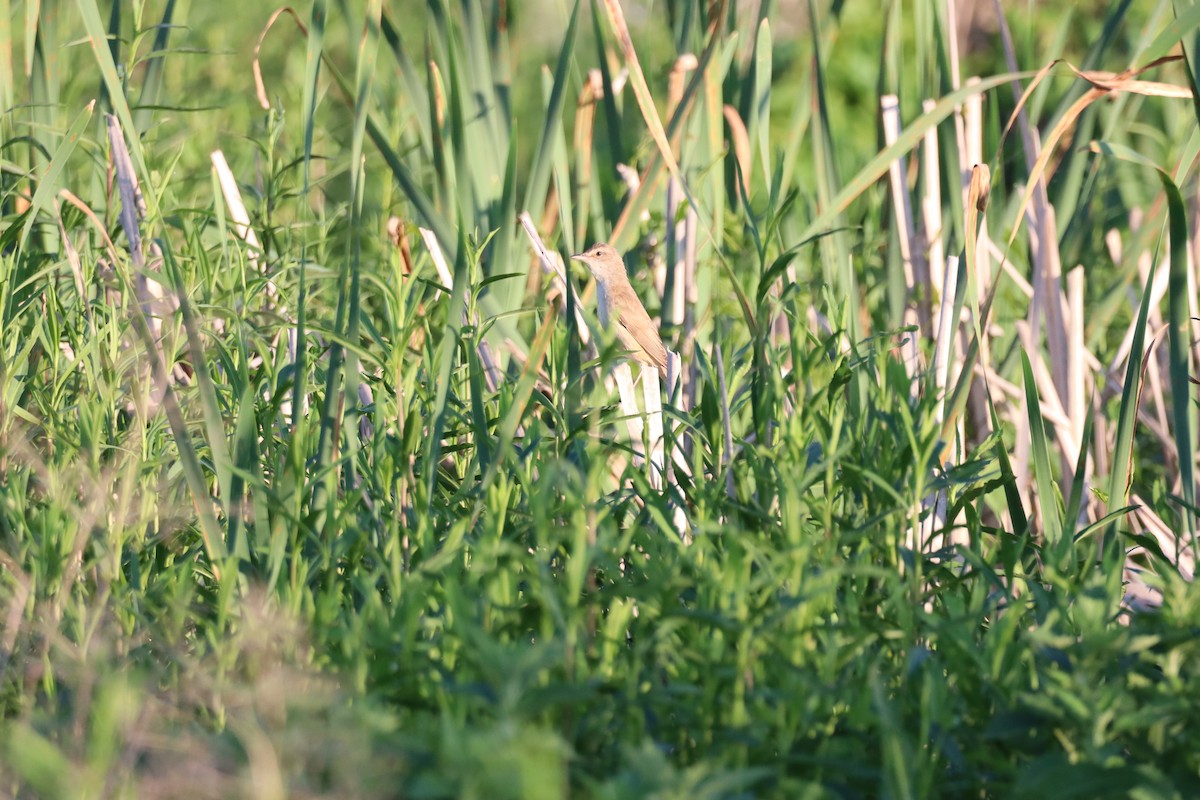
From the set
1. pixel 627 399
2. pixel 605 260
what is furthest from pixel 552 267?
pixel 605 260

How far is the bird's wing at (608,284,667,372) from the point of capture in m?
4.16

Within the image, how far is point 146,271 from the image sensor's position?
2803 millimetres

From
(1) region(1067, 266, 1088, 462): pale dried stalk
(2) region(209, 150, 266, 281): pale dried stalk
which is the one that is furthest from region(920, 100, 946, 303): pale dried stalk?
(2) region(209, 150, 266, 281): pale dried stalk

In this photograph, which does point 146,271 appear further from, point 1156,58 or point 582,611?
point 1156,58

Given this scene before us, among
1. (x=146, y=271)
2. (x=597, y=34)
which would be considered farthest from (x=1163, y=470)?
(x=146, y=271)

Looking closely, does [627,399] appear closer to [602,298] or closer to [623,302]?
[623,302]

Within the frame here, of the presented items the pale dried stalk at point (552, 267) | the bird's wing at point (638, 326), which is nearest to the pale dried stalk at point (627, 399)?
the pale dried stalk at point (552, 267)

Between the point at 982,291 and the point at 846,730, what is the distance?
2.22 m

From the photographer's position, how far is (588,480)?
213cm

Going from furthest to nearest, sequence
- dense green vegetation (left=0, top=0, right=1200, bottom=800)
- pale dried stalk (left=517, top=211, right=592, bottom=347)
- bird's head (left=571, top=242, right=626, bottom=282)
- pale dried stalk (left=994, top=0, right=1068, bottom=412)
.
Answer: bird's head (left=571, top=242, right=626, bottom=282) < pale dried stalk (left=994, top=0, right=1068, bottom=412) < pale dried stalk (left=517, top=211, right=592, bottom=347) < dense green vegetation (left=0, top=0, right=1200, bottom=800)

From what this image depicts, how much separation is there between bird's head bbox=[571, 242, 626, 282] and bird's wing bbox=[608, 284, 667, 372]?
0.07 metres

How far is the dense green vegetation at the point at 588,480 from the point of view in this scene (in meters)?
1.89

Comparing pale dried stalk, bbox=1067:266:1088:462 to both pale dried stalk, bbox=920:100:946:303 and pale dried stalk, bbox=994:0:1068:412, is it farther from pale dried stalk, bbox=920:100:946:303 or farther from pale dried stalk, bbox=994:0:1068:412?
pale dried stalk, bbox=920:100:946:303

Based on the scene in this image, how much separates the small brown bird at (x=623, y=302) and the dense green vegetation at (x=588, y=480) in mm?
143
